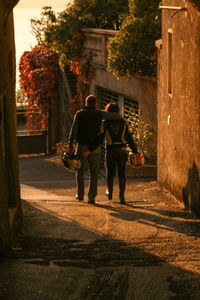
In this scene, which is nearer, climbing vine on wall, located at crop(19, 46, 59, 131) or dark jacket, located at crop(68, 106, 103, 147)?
dark jacket, located at crop(68, 106, 103, 147)

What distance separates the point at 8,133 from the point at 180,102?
11.1 feet

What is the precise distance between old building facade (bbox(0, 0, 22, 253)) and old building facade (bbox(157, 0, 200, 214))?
2.53 meters

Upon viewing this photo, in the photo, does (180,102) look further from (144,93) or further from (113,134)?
(144,93)

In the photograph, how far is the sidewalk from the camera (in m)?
5.21

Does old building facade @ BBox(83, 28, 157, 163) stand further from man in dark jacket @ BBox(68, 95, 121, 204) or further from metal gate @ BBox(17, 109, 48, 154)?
man in dark jacket @ BBox(68, 95, 121, 204)

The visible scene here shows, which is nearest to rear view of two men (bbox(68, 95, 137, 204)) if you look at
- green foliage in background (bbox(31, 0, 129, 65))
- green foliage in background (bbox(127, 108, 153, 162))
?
green foliage in background (bbox(127, 108, 153, 162))

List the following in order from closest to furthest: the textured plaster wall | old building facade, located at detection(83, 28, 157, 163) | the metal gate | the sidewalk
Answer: the sidewalk < the textured plaster wall < old building facade, located at detection(83, 28, 157, 163) < the metal gate

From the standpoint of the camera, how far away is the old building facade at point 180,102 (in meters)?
8.37

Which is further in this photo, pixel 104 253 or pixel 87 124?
pixel 87 124

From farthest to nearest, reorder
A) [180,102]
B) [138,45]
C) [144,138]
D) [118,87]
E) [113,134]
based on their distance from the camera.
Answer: [118,87] → [144,138] → [138,45] → [180,102] → [113,134]

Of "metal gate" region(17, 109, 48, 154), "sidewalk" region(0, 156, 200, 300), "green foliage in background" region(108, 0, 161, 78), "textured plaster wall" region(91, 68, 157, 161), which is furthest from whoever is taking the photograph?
"metal gate" region(17, 109, 48, 154)

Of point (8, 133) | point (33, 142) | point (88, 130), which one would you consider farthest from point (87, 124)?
point (33, 142)

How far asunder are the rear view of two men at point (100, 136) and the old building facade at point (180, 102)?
92 cm

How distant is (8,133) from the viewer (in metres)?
7.18
